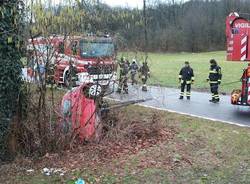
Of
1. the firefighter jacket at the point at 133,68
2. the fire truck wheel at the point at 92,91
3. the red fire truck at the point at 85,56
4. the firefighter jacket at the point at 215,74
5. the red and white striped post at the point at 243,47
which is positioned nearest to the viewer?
the red fire truck at the point at 85,56

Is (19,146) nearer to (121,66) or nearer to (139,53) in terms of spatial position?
(121,66)

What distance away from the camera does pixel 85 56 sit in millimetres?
8805

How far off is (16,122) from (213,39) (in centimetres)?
8586

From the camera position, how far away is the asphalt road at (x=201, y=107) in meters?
10.9

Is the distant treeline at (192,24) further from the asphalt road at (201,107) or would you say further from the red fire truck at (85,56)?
the red fire truck at (85,56)

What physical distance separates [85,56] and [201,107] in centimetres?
Answer: 609

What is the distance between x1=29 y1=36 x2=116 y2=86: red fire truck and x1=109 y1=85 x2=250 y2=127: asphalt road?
0.98 metres

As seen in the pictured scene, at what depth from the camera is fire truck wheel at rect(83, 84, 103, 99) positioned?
773 centimetres

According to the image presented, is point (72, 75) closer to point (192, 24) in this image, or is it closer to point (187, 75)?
point (187, 75)

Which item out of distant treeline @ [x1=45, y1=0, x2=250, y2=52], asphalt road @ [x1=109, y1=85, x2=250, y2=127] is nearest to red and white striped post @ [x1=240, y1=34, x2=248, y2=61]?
asphalt road @ [x1=109, y1=85, x2=250, y2=127]

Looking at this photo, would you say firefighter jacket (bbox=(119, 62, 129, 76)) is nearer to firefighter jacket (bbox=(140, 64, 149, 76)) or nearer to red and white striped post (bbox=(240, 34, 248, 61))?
firefighter jacket (bbox=(140, 64, 149, 76))

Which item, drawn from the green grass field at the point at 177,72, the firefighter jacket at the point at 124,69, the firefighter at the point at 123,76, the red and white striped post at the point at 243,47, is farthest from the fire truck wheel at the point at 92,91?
the red and white striped post at the point at 243,47

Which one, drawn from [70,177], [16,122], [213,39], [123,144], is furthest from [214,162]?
[213,39]

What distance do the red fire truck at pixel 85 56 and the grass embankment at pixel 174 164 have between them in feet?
4.05
